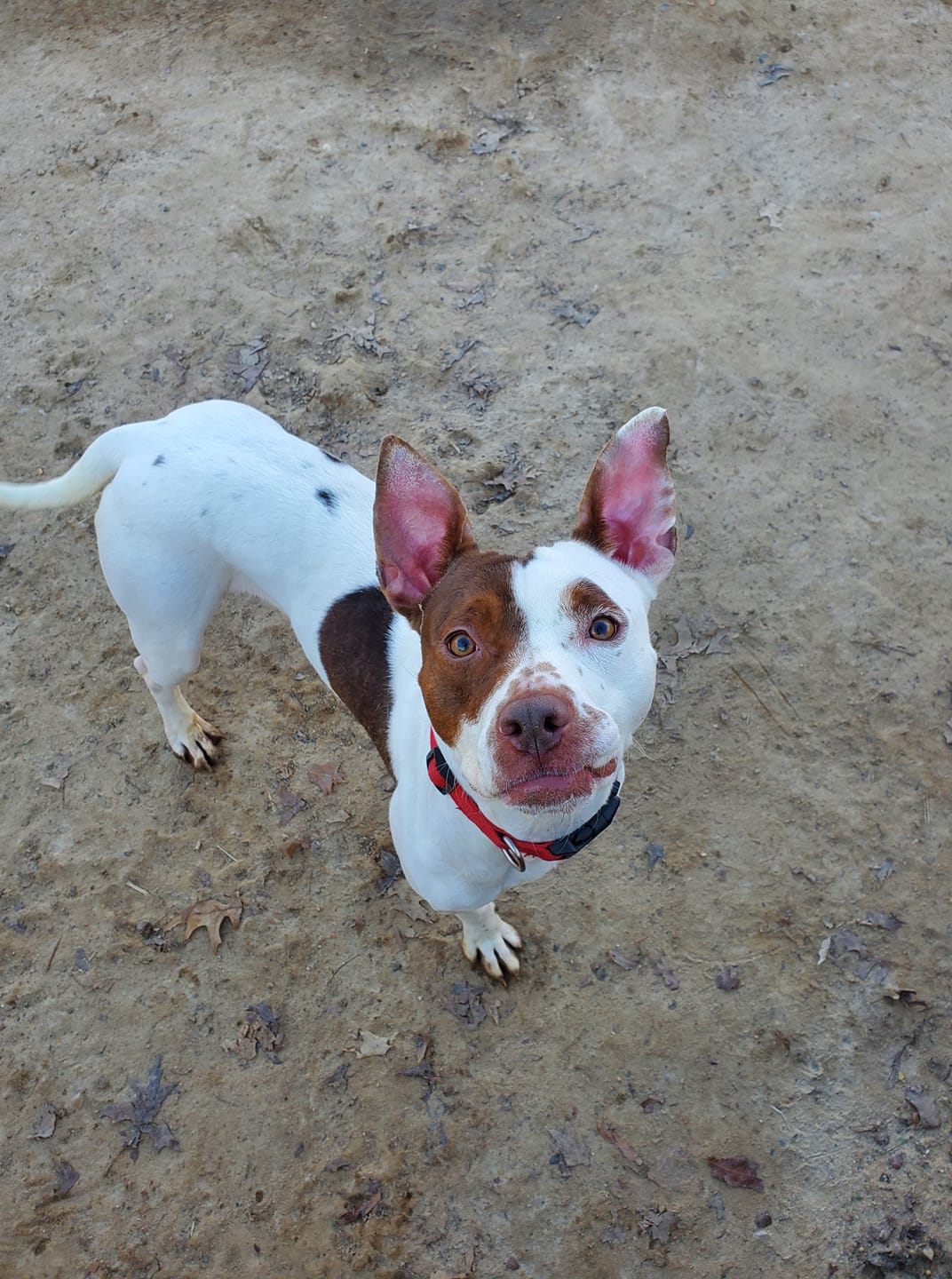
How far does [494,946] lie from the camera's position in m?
3.92

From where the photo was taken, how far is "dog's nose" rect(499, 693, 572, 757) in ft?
7.25

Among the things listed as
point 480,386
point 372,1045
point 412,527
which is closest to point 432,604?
point 412,527

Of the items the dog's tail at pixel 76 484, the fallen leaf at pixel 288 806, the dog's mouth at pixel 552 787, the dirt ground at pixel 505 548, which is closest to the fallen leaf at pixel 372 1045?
the dirt ground at pixel 505 548

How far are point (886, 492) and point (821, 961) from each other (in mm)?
2566

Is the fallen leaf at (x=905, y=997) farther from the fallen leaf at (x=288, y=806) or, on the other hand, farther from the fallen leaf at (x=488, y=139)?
the fallen leaf at (x=488, y=139)

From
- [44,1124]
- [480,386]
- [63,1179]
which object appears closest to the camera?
[63,1179]

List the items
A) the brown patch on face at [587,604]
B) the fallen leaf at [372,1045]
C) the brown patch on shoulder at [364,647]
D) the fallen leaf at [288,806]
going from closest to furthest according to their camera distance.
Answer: the brown patch on face at [587,604] < the brown patch on shoulder at [364,647] < the fallen leaf at [372,1045] < the fallen leaf at [288,806]

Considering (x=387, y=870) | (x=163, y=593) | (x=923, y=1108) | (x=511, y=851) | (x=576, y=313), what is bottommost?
(x=923, y=1108)

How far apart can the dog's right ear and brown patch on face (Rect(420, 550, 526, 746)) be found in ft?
0.65

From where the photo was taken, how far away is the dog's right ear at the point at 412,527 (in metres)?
2.73

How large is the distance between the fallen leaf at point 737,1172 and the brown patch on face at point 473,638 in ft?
7.37

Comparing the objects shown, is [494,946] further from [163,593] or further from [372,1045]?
[163,593]

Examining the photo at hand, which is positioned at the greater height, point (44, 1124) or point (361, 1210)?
point (44, 1124)

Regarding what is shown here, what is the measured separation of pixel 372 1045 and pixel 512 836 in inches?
69.0
